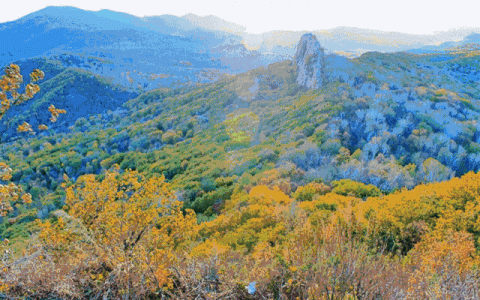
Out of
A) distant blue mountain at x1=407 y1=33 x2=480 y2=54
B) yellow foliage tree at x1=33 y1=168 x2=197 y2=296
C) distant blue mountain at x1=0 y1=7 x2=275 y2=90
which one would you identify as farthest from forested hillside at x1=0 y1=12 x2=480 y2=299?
distant blue mountain at x1=407 y1=33 x2=480 y2=54

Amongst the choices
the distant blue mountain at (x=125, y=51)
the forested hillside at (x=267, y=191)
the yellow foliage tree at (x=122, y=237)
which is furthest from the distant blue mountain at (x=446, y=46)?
the yellow foliage tree at (x=122, y=237)

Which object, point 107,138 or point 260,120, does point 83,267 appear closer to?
point 260,120

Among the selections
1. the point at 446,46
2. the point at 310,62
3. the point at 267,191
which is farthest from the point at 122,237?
the point at 446,46

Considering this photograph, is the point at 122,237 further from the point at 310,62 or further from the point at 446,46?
the point at 446,46

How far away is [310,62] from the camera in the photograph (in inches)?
1484

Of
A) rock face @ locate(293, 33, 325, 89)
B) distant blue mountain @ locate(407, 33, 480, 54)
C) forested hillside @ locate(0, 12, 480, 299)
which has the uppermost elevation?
distant blue mountain @ locate(407, 33, 480, 54)

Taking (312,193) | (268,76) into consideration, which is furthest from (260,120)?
(312,193)

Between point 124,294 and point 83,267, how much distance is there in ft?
3.77

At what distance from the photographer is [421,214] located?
758 cm

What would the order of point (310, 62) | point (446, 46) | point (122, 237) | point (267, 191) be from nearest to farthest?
point (122, 237)
point (267, 191)
point (310, 62)
point (446, 46)

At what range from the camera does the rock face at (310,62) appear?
35094 millimetres

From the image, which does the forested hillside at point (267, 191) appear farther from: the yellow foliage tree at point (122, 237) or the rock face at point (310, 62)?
the rock face at point (310, 62)

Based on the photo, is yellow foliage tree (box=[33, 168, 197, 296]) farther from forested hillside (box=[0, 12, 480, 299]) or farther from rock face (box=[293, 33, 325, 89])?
rock face (box=[293, 33, 325, 89])

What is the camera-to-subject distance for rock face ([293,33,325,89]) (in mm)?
35094
